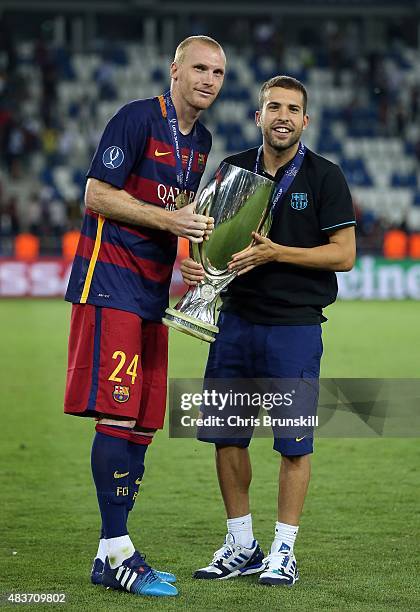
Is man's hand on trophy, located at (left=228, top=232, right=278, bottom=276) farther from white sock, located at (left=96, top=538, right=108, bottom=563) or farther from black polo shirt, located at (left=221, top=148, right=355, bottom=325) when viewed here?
white sock, located at (left=96, top=538, right=108, bottom=563)

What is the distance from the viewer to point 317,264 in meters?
5.13

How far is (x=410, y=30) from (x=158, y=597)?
32.2 m

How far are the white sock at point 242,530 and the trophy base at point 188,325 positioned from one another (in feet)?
2.96

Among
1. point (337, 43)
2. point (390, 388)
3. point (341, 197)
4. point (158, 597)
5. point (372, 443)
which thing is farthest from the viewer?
point (337, 43)

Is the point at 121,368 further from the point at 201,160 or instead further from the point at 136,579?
the point at 201,160

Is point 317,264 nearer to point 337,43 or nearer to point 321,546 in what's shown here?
point 321,546

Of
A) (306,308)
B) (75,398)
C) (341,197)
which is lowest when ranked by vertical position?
(75,398)

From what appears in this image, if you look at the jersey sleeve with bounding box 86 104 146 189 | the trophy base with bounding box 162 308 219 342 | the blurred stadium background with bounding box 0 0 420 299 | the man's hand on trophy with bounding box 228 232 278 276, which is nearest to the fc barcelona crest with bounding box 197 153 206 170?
the jersey sleeve with bounding box 86 104 146 189

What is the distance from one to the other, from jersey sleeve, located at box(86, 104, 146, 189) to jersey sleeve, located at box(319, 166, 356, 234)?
2.66 ft

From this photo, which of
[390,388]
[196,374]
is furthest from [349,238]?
[196,374]

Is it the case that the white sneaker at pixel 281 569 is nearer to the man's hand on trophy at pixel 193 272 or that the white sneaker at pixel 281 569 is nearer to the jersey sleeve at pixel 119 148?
the man's hand on trophy at pixel 193 272

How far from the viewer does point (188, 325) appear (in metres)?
4.88

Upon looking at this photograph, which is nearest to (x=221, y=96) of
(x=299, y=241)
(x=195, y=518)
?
(x=195, y=518)

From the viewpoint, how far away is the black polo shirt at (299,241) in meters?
5.15
